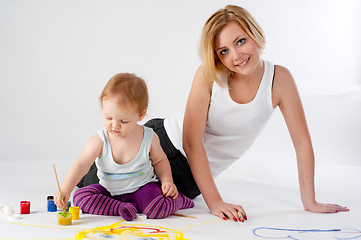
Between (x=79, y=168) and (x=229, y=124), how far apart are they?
2.04 ft

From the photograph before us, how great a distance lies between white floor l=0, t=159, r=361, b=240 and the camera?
5.67 ft

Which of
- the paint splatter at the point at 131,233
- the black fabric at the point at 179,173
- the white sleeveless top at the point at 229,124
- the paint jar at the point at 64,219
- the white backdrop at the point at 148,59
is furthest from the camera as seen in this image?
the white backdrop at the point at 148,59

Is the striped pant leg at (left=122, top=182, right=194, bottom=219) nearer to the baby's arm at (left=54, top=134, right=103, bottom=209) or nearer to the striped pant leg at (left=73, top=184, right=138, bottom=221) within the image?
the striped pant leg at (left=73, top=184, right=138, bottom=221)

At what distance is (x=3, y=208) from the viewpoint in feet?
6.21

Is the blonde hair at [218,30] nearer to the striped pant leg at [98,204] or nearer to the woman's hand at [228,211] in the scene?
the woman's hand at [228,211]

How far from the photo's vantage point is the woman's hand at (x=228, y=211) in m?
1.90

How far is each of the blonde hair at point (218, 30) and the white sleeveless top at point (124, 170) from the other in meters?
0.34

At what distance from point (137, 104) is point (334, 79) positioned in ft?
6.98

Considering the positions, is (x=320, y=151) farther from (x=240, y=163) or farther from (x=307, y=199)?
(x=307, y=199)

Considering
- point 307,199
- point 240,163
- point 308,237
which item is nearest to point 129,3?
point 240,163

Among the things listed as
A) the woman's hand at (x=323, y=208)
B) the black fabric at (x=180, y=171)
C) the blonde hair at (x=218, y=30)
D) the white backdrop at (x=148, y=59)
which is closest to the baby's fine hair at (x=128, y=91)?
the blonde hair at (x=218, y=30)

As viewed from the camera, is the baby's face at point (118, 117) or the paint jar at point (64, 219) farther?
the baby's face at point (118, 117)

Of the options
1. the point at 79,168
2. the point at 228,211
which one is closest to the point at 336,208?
the point at 228,211

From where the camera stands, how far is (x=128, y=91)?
1.88 m
